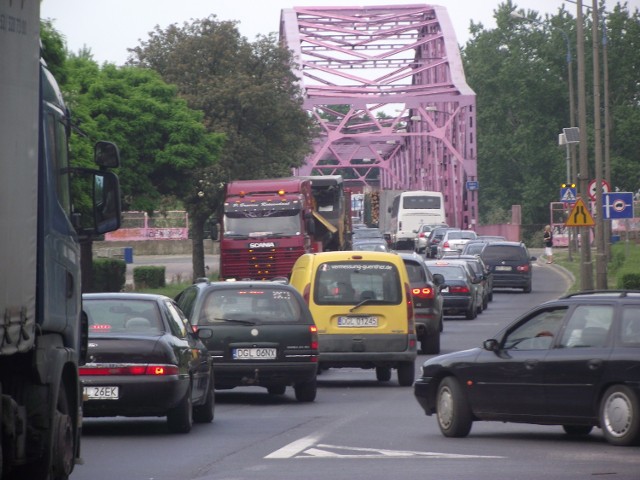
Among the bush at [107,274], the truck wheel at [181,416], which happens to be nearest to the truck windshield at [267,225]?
the bush at [107,274]

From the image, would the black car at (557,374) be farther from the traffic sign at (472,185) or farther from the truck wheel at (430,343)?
the traffic sign at (472,185)

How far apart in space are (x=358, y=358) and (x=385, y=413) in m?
3.85

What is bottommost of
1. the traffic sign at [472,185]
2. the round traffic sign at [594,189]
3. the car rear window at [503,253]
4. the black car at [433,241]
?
the car rear window at [503,253]

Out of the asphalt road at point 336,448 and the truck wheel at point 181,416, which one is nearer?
the asphalt road at point 336,448

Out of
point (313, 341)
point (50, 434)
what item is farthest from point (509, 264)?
point (50, 434)

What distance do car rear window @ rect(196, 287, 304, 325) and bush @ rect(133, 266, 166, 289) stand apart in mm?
31202

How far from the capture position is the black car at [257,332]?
1934 cm

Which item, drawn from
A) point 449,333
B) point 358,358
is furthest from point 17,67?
point 449,333

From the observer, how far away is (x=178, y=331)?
1600cm

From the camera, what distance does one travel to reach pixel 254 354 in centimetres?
1936

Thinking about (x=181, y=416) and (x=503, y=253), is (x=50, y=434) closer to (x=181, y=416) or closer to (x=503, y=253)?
(x=181, y=416)

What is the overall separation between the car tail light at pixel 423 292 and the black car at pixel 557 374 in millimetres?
14163

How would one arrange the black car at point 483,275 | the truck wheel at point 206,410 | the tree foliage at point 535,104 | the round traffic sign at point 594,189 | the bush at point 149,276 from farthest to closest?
the tree foliage at point 535,104 → the bush at point 149,276 → the black car at point 483,275 → the round traffic sign at point 594,189 → the truck wheel at point 206,410

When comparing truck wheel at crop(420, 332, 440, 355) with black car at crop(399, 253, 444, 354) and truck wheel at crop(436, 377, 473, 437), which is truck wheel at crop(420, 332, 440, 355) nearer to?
black car at crop(399, 253, 444, 354)
